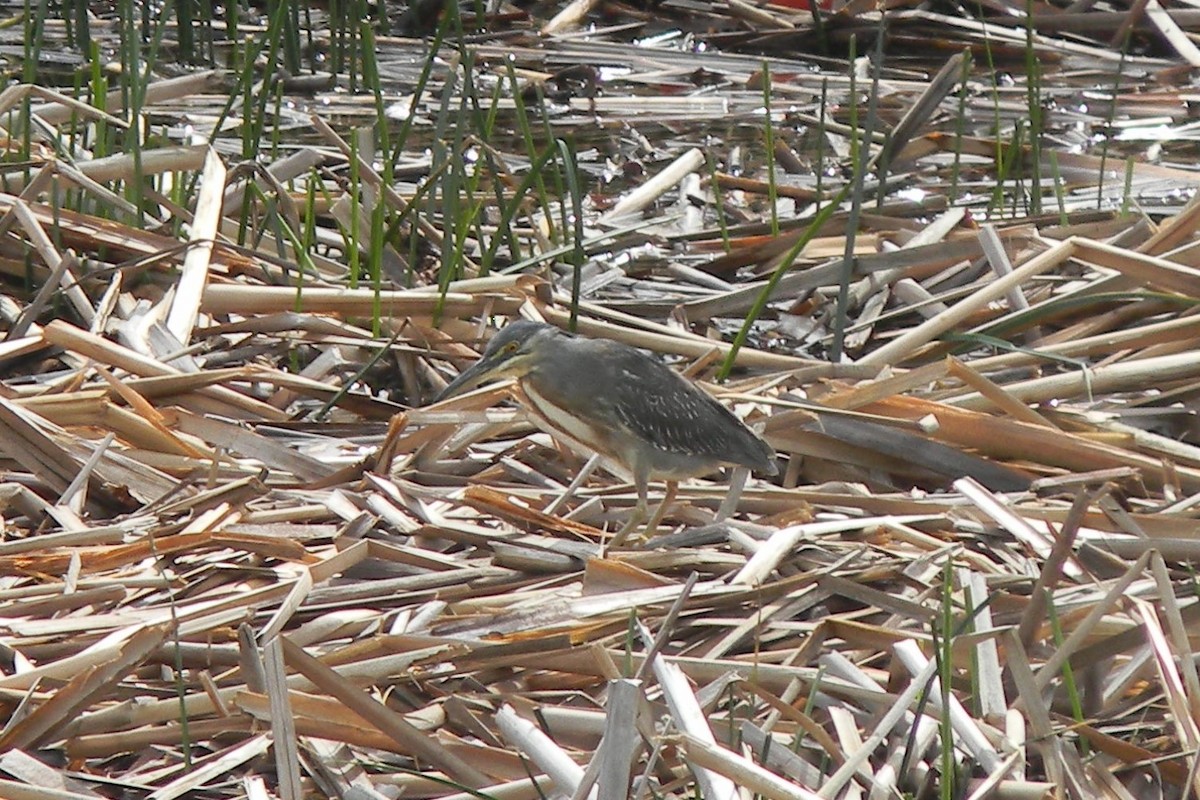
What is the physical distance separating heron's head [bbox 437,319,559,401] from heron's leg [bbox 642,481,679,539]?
17.5 inches

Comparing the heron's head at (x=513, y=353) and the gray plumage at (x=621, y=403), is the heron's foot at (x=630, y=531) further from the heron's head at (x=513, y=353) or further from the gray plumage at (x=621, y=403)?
the heron's head at (x=513, y=353)

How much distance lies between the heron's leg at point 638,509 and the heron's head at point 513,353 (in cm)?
38

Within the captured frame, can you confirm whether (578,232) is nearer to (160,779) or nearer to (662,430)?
(662,430)

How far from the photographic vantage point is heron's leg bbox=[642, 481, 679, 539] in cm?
430

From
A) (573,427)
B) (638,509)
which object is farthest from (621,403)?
(638,509)

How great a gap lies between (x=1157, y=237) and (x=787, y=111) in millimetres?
3626

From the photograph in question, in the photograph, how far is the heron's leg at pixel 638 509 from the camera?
4227 mm

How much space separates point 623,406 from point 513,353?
0.99ft

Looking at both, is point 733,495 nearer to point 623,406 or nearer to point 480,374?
point 623,406

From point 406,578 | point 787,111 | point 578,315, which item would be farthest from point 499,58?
point 406,578

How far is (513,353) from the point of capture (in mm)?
4586

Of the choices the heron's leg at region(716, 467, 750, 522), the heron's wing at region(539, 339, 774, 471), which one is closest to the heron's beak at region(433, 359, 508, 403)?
the heron's wing at region(539, 339, 774, 471)

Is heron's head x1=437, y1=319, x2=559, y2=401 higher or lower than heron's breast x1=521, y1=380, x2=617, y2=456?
higher

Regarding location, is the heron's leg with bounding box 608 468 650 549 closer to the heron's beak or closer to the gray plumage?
the gray plumage
